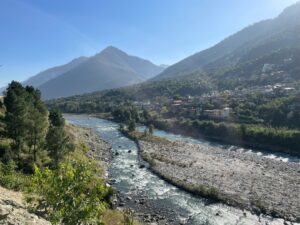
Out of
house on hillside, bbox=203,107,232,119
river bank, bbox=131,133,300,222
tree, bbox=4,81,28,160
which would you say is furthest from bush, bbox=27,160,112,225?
house on hillside, bbox=203,107,232,119

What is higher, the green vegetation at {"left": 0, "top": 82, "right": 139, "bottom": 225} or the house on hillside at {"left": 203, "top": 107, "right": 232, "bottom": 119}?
the green vegetation at {"left": 0, "top": 82, "right": 139, "bottom": 225}

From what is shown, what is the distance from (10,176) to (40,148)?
2406 cm

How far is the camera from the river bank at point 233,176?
51.4 meters

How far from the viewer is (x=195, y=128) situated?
132 metres

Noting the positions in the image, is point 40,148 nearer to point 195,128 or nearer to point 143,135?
point 143,135

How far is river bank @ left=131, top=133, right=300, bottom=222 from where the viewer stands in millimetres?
51406

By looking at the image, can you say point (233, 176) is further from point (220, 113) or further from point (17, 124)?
point (220, 113)

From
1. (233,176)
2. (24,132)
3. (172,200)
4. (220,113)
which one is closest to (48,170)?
(24,132)

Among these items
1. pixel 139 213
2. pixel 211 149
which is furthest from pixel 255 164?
pixel 139 213

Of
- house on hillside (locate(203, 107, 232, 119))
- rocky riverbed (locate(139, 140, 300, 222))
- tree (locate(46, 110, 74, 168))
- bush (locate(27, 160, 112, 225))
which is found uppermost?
bush (locate(27, 160, 112, 225))

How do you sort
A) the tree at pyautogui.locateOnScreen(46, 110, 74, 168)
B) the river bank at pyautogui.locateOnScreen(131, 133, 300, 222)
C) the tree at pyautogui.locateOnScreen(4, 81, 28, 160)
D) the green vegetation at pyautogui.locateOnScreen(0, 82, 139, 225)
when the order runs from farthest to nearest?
the tree at pyautogui.locateOnScreen(46, 110, 74, 168) → the river bank at pyautogui.locateOnScreen(131, 133, 300, 222) → the tree at pyautogui.locateOnScreen(4, 81, 28, 160) → the green vegetation at pyautogui.locateOnScreen(0, 82, 139, 225)

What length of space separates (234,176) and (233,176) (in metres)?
0.20

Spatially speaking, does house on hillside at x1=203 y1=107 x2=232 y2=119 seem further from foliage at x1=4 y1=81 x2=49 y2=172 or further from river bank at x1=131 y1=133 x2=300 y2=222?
foliage at x1=4 y1=81 x2=49 y2=172

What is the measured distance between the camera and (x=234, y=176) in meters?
66.8
